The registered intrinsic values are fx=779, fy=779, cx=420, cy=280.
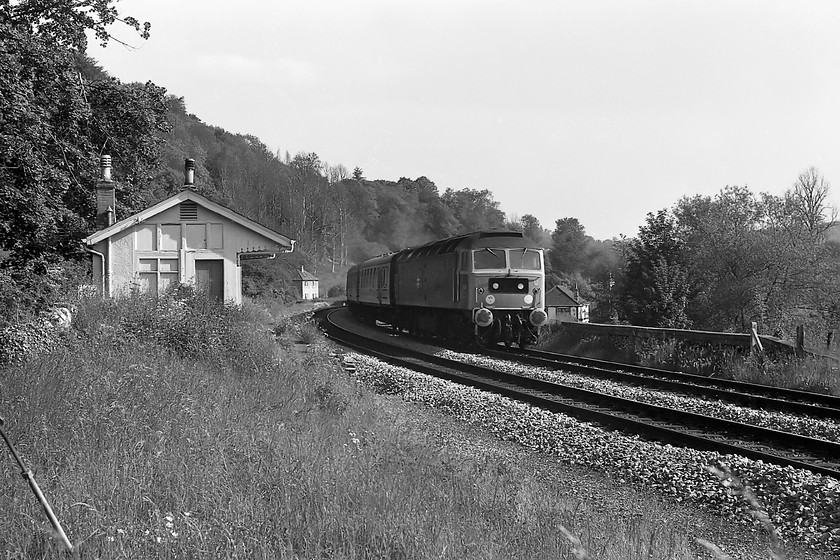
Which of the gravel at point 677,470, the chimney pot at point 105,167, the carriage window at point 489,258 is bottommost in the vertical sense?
the gravel at point 677,470

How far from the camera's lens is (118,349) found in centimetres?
1126

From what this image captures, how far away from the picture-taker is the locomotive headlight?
2122 centimetres

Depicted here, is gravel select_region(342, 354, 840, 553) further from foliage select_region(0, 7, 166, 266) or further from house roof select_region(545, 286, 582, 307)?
house roof select_region(545, 286, 582, 307)

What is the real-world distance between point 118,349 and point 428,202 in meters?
55.9

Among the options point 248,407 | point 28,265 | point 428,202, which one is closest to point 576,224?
point 428,202

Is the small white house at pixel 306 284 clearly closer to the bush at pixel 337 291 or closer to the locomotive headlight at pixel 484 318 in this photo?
the bush at pixel 337 291

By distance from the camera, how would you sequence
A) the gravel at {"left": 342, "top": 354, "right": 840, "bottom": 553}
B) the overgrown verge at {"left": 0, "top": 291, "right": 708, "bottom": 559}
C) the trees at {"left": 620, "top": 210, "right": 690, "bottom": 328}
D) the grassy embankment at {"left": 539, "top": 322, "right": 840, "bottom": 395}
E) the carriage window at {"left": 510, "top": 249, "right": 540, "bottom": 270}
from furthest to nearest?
the trees at {"left": 620, "top": 210, "right": 690, "bottom": 328}
the carriage window at {"left": 510, "top": 249, "right": 540, "bottom": 270}
the grassy embankment at {"left": 539, "top": 322, "right": 840, "bottom": 395}
the gravel at {"left": 342, "top": 354, "right": 840, "bottom": 553}
the overgrown verge at {"left": 0, "top": 291, "right": 708, "bottom": 559}

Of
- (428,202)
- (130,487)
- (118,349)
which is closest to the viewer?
(130,487)

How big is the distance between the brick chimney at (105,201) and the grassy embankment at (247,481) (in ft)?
42.0

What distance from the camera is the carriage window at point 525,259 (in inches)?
882

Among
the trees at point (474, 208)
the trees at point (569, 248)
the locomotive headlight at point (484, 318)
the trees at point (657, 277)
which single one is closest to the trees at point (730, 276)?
the trees at point (657, 277)

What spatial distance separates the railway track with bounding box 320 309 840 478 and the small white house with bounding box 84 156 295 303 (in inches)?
292

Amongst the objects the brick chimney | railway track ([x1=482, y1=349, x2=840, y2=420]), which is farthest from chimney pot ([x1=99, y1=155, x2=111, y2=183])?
railway track ([x1=482, y1=349, x2=840, y2=420])

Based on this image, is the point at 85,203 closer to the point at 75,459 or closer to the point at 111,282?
the point at 111,282
